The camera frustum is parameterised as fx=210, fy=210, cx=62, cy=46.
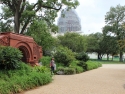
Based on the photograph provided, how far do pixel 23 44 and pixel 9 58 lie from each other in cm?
457

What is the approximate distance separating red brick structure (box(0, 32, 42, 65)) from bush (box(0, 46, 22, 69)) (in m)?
2.03

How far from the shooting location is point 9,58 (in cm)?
1141

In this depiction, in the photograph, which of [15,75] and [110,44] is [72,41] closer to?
[110,44]

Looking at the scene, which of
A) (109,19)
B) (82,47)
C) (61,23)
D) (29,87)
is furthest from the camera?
(61,23)

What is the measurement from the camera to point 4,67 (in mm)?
11555

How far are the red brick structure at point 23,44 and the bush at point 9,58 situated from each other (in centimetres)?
203

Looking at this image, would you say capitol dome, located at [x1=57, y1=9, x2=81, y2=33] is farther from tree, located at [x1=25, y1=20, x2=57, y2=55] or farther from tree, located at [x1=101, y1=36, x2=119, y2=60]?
tree, located at [x1=25, y1=20, x2=57, y2=55]

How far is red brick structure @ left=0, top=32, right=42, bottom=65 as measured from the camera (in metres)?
14.0

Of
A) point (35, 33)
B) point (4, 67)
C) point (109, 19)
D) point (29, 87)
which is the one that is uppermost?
point (109, 19)

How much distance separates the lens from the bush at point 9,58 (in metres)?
11.3

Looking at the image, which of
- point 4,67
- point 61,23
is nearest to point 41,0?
point 4,67

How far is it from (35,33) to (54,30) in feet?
8.13

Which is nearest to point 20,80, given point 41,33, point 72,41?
point 41,33

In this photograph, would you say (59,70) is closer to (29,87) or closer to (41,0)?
(29,87)
